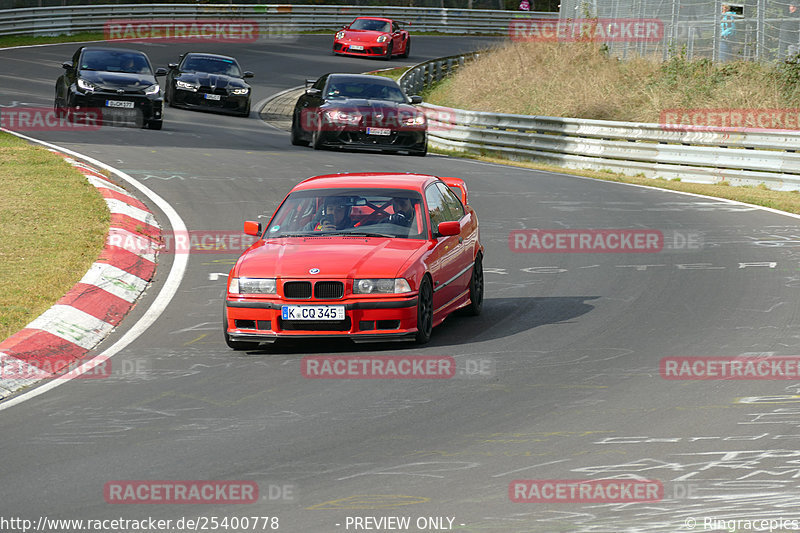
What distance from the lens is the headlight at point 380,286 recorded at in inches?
400

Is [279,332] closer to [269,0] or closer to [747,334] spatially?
[747,334]

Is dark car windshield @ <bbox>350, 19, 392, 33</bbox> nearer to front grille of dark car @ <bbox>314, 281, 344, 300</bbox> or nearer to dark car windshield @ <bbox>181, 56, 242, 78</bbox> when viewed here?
dark car windshield @ <bbox>181, 56, 242, 78</bbox>

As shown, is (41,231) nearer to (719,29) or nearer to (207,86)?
(207,86)

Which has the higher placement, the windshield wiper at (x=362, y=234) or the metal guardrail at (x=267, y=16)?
the windshield wiper at (x=362, y=234)

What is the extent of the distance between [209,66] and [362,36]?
20.2 meters

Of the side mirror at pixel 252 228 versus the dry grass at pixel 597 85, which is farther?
the dry grass at pixel 597 85

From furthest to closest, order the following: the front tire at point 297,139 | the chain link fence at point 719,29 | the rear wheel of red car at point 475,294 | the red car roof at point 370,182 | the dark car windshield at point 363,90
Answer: the chain link fence at point 719,29 < the front tire at point 297,139 < the dark car windshield at point 363,90 < the rear wheel of red car at point 475,294 < the red car roof at point 370,182

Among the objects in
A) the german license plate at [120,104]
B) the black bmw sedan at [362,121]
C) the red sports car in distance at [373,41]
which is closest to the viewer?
the black bmw sedan at [362,121]

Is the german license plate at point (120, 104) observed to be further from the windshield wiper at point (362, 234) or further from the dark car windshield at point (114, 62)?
the windshield wiper at point (362, 234)

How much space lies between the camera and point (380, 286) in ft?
33.4

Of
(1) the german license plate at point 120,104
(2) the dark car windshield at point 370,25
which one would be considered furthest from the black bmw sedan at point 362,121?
(2) the dark car windshield at point 370,25

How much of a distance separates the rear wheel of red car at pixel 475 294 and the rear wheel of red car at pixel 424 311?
1.17 m

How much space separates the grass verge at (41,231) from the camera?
11635 mm

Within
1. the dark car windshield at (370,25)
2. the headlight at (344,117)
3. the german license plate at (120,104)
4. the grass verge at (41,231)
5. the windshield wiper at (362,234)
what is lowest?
the dark car windshield at (370,25)
